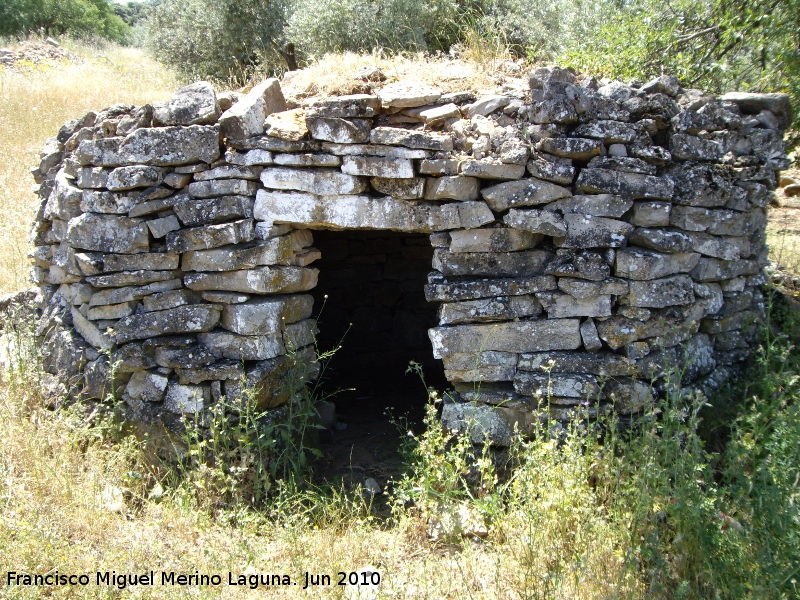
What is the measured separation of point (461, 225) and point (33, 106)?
830 centimetres

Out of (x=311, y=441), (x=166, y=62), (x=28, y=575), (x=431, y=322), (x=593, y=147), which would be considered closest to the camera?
(x=28, y=575)

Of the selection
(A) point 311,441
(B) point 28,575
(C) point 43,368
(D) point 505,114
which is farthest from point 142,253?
(D) point 505,114

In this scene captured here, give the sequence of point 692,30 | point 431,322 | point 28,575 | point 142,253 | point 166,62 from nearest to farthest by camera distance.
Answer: point 28,575, point 142,253, point 692,30, point 431,322, point 166,62

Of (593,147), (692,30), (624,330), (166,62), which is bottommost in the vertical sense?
(624,330)

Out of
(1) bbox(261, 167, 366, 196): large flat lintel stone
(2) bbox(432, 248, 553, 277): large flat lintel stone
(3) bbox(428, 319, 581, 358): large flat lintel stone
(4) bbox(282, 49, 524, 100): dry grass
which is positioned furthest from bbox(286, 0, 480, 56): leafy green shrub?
(3) bbox(428, 319, 581, 358): large flat lintel stone

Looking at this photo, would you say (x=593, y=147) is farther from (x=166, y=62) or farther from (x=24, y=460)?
(x=166, y=62)

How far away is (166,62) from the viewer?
10914 millimetres

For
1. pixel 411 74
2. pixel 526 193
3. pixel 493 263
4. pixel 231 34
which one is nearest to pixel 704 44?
pixel 411 74

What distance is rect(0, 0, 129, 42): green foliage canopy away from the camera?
54.3 ft

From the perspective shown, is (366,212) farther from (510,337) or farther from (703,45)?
(703,45)

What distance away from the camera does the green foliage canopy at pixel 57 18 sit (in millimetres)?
16547

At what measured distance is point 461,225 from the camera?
12.5 feet

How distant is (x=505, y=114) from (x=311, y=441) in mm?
2334

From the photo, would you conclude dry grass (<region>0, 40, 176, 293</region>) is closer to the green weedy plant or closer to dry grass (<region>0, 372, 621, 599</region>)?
dry grass (<region>0, 372, 621, 599</region>)
